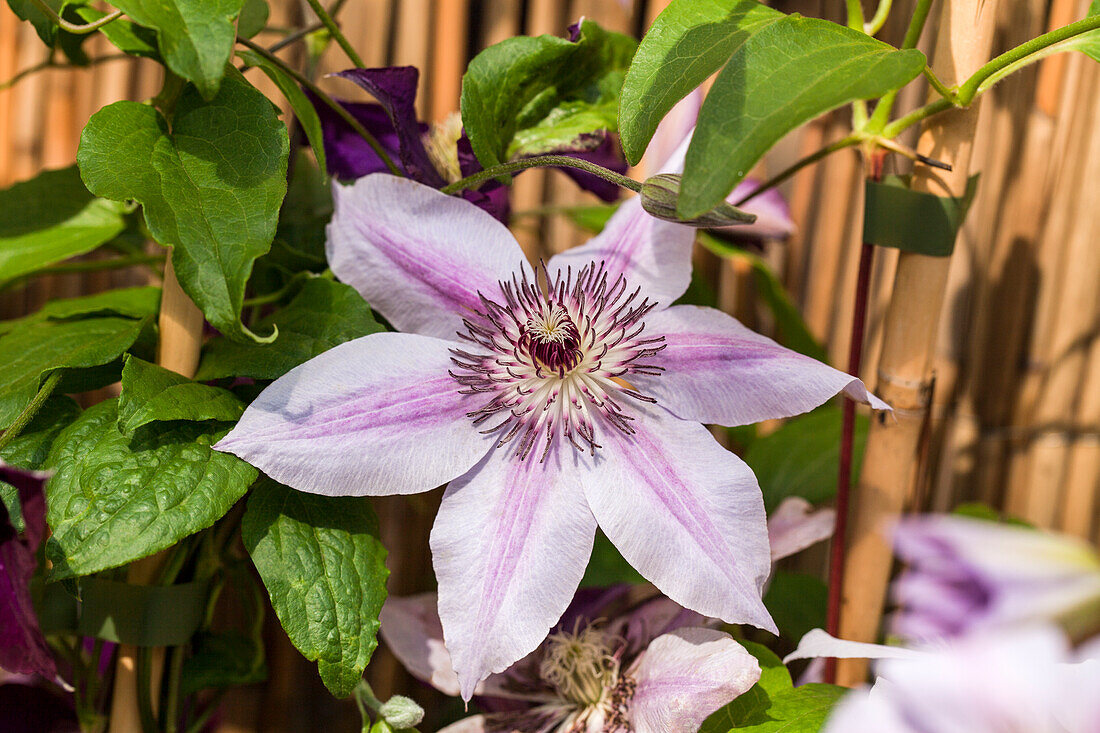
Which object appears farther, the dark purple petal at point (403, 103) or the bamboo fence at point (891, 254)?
the bamboo fence at point (891, 254)

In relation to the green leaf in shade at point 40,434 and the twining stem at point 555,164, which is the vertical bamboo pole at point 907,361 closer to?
the twining stem at point 555,164

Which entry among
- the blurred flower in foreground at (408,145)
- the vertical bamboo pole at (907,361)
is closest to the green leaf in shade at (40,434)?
the blurred flower in foreground at (408,145)

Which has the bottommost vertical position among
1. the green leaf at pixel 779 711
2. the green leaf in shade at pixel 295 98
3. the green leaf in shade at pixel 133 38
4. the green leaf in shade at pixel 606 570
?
the green leaf in shade at pixel 606 570

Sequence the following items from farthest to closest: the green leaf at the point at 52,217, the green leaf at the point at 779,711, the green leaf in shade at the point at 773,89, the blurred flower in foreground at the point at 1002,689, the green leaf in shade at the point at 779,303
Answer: the green leaf in shade at the point at 779,303 → the green leaf at the point at 52,217 → the green leaf at the point at 779,711 → the green leaf in shade at the point at 773,89 → the blurred flower in foreground at the point at 1002,689

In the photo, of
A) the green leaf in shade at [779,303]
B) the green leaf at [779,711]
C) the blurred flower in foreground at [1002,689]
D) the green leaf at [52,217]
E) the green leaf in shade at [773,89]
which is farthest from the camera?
the green leaf in shade at [779,303]

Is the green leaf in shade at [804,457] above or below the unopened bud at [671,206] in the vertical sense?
below

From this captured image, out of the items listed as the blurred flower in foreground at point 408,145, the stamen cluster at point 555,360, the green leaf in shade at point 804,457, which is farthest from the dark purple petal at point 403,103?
the green leaf in shade at point 804,457

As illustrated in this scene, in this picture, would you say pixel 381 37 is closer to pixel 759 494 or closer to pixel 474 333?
pixel 474 333

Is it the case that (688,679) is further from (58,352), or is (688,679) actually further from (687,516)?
(58,352)
